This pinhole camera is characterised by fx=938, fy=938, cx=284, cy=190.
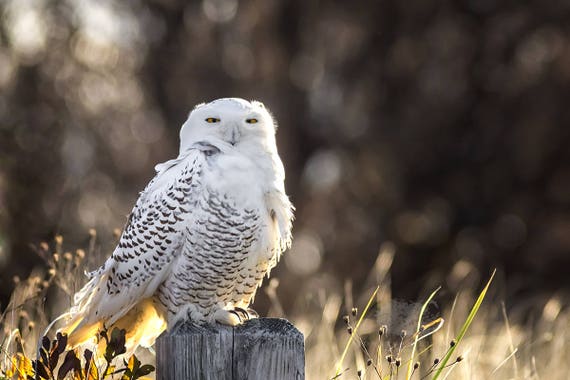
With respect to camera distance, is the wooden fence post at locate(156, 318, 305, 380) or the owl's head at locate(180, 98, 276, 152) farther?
the owl's head at locate(180, 98, 276, 152)

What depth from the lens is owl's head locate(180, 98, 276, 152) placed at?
3.25 metres

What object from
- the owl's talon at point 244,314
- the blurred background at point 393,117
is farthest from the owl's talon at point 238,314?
the blurred background at point 393,117

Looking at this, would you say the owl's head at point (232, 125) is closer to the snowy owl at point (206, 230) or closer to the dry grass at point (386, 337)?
the snowy owl at point (206, 230)

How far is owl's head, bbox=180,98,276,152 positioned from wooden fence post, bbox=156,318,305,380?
834mm

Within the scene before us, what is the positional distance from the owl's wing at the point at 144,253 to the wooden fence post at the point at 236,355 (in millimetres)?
650

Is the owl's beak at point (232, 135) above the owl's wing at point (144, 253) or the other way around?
above

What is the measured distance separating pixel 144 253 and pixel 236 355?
825 mm

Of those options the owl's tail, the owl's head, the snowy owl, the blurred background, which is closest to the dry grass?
the owl's tail

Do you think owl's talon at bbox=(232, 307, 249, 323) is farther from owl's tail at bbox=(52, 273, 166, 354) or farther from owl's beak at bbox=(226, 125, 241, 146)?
owl's beak at bbox=(226, 125, 241, 146)

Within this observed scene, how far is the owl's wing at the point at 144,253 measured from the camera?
322cm

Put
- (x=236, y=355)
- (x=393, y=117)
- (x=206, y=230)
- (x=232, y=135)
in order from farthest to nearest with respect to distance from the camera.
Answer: (x=393, y=117)
(x=232, y=135)
(x=206, y=230)
(x=236, y=355)

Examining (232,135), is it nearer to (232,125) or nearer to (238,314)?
(232,125)

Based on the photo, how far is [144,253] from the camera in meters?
3.31

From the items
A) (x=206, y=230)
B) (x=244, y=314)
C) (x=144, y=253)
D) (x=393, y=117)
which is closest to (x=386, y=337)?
(x=244, y=314)
